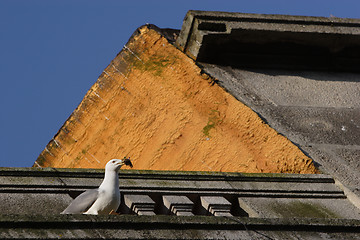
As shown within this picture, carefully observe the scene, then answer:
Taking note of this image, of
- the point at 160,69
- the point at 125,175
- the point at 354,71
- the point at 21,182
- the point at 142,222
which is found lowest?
the point at 142,222

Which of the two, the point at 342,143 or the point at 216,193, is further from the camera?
the point at 342,143

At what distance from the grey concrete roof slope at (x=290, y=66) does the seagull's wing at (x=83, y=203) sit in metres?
2.85

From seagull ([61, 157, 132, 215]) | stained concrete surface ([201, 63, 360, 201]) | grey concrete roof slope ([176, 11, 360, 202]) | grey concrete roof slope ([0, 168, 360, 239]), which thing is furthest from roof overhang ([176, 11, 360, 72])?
seagull ([61, 157, 132, 215])

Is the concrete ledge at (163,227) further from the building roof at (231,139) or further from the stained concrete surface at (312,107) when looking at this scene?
the stained concrete surface at (312,107)

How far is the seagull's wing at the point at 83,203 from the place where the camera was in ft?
17.5

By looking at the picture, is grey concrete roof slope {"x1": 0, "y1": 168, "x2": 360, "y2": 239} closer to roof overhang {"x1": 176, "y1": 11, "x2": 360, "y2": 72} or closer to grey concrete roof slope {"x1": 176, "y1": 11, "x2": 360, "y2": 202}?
grey concrete roof slope {"x1": 176, "y1": 11, "x2": 360, "y2": 202}

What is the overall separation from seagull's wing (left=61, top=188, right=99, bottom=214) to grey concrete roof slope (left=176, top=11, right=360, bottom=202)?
112 inches

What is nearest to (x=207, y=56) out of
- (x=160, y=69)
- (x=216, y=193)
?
(x=160, y=69)

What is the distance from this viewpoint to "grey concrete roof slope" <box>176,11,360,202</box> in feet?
26.7

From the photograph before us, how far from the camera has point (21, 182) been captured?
19.1 feet

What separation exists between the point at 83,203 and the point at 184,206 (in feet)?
3.21

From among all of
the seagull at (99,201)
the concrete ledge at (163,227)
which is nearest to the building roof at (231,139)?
the concrete ledge at (163,227)

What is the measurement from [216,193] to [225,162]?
1.43 meters

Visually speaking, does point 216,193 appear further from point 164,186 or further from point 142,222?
point 142,222
